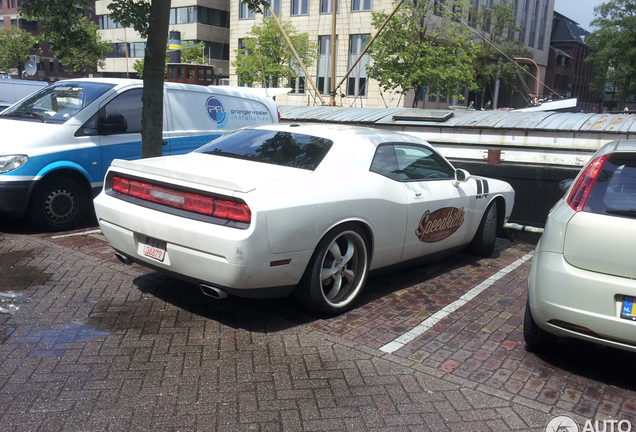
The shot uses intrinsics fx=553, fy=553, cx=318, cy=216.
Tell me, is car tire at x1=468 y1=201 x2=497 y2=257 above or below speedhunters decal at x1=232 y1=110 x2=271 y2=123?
below

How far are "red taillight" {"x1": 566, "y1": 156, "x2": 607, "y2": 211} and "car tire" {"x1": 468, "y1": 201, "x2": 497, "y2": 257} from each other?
9.20 ft

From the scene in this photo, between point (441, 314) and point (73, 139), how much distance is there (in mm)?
5006

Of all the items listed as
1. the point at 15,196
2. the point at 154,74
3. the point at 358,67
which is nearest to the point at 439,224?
the point at 154,74

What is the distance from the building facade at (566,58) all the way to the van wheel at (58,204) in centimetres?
7536

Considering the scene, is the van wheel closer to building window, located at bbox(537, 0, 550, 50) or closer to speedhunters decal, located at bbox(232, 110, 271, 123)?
speedhunters decal, located at bbox(232, 110, 271, 123)

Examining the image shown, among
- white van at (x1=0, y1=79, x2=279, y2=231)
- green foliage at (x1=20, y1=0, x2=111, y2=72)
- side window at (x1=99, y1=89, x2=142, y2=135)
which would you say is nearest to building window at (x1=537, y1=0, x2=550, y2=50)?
white van at (x1=0, y1=79, x2=279, y2=231)

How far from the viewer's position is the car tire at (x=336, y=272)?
4254 mm

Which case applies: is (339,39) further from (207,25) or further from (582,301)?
(582,301)

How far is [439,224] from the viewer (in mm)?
5559

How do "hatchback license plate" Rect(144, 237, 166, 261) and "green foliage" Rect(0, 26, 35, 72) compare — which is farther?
"green foliage" Rect(0, 26, 35, 72)

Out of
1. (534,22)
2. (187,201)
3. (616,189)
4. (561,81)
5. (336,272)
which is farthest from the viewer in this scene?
(561,81)

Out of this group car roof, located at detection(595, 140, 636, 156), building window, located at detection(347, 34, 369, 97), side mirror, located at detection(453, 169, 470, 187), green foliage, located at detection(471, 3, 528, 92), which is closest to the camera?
car roof, located at detection(595, 140, 636, 156)

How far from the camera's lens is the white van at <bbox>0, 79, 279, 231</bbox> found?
648 cm

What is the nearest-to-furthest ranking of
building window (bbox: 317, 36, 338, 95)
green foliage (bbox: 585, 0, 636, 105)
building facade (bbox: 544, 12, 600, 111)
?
building window (bbox: 317, 36, 338, 95) → green foliage (bbox: 585, 0, 636, 105) → building facade (bbox: 544, 12, 600, 111)
